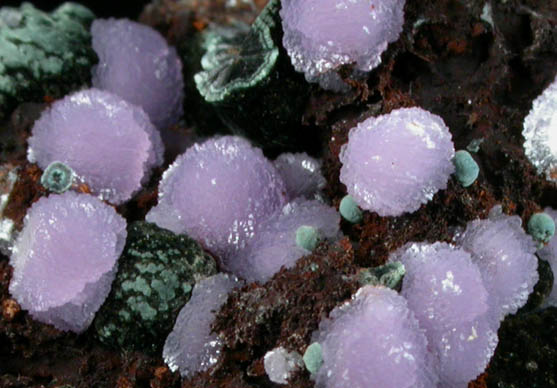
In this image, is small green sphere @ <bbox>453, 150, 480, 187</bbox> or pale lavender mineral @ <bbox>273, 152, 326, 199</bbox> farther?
pale lavender mineral @ <bbox>273, 152, 326, 199</bbox>

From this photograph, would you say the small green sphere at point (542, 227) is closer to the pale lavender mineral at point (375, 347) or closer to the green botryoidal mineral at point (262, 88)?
the pale lavender mineral at point (375, 347)

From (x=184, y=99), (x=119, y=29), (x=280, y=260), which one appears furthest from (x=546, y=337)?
(x=119, y=29)

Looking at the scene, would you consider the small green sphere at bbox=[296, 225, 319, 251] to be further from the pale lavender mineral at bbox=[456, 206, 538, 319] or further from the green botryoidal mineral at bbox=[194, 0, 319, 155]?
the green botryoidal mineral at bbox=[194, 0, 319, 155]

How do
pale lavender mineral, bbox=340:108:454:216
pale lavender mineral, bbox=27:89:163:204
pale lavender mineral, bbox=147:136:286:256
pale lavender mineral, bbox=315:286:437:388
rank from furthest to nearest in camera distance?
pale lavender mineral, bbox=27:89:163:204, pale lavender mineral, bbox=147:136:286:256, pale lavender mineral, bbox=340:108:454:216, pale lavender mineral, bbox=315:286:437:388

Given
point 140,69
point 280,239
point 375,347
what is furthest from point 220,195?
point 140,69

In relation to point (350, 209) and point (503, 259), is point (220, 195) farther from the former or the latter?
point (503, 259)

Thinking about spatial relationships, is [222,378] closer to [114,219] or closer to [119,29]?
[114,219]

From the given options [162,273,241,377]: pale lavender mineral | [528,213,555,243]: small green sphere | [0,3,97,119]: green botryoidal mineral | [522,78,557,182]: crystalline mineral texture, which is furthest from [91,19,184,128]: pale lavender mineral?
[528,213,555,243]: small green sphere
